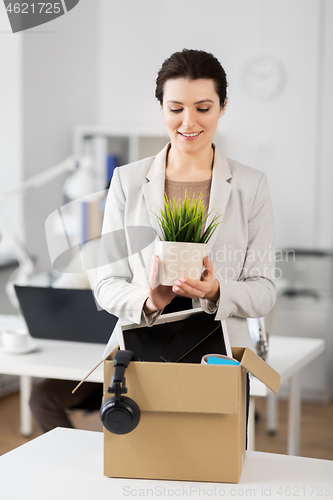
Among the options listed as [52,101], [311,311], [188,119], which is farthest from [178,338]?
[52,101]

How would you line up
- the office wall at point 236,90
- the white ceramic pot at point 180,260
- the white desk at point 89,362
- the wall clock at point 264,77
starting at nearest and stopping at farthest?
the white ceramic pot at point 180,260
the white desk at point 89,362
the office wall at point 236,90
the wall clock at point 264,77

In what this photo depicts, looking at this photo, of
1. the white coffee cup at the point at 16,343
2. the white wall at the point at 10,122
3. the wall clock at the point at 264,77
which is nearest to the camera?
the white coffee cup at the point at 16,343

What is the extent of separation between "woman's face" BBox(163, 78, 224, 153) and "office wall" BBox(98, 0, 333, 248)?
2681 millimetres

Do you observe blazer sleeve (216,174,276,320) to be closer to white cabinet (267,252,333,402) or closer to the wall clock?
white cabinet (267,252,333,402)

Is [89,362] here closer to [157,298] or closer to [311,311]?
[157,298]

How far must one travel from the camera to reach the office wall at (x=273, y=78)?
381cm

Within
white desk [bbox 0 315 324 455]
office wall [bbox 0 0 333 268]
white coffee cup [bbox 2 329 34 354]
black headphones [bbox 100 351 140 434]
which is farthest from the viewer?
office wall [bbox 0 0 333 268]

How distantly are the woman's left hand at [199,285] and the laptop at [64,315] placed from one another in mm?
842

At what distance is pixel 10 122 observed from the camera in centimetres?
348

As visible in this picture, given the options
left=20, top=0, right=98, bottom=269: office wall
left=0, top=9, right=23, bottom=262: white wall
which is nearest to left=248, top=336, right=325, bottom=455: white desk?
left=0, top=9, right=23, bottom=262: white wall

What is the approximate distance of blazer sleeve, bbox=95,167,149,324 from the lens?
120 centimetres

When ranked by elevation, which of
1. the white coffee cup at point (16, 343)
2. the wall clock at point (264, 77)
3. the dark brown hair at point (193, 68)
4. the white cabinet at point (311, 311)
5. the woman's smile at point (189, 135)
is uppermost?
the wall clock at point (264, 77)

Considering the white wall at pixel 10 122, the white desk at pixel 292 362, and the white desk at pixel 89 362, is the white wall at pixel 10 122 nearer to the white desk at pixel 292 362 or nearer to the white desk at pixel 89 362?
the white desk at pixel 89 362

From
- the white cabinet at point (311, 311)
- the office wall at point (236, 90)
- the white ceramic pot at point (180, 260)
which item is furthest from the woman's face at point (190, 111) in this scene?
the office wall at point (236, 90)
